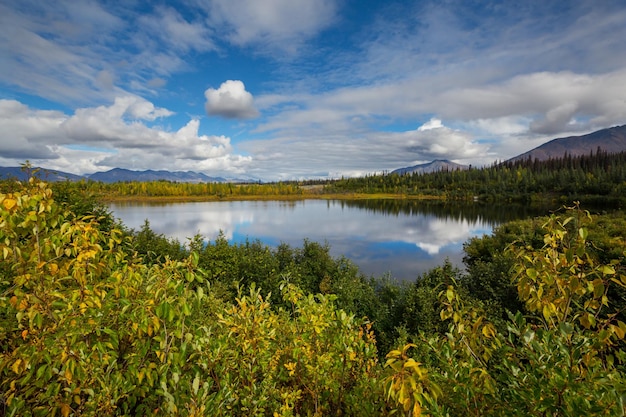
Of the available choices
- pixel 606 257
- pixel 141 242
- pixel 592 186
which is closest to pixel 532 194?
pixel 592 186

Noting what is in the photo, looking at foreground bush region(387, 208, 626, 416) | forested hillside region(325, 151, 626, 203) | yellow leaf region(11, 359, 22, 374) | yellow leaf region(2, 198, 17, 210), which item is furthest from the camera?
forested hillside region(325, 151, 626, 203)

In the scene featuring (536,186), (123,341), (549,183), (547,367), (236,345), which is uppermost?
(549,183)

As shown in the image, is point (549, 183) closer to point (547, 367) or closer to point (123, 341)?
point (547, 367)

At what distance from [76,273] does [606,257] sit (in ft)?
78.1

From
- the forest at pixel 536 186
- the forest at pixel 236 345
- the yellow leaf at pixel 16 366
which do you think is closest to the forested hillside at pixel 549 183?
the forest at pixel 536 186

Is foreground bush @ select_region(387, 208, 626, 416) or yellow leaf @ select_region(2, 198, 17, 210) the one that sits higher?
yellow leaf @ select_region(2, 198, 17, 210)

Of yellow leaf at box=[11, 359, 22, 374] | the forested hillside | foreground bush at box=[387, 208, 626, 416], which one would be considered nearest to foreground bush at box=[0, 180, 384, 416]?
yellow leaf at box=[11, 359, 22, 374]

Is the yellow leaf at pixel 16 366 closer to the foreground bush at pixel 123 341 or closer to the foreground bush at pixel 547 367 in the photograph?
the foreground bush at pixel 123 341

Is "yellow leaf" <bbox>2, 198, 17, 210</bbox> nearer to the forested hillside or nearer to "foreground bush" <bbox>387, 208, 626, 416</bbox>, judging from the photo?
"foreground bush" <bbox>387, 208, 626, 416</bbox>

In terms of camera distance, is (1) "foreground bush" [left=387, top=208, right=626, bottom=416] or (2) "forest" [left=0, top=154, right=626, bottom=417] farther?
(2) "forest" [left=0, top=154, right=626, bottom=417]

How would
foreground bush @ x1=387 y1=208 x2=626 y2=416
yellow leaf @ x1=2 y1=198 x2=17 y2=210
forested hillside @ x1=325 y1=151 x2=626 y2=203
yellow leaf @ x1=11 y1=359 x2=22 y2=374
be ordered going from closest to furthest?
foreground bush @ x1=387 y1=208 x2=626 y2=416
yellow leaf @ x1=11 y1=359 x2=22 y2=374
yellow leaf @ x1=2 y1=198 x2=17 y2=210
forested hillside @ x1=325 y1=151 x2=626 y2=203

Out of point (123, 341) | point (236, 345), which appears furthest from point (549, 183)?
point (123, 341)

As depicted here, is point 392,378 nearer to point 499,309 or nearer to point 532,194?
point 499,309

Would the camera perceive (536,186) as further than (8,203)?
Yes
